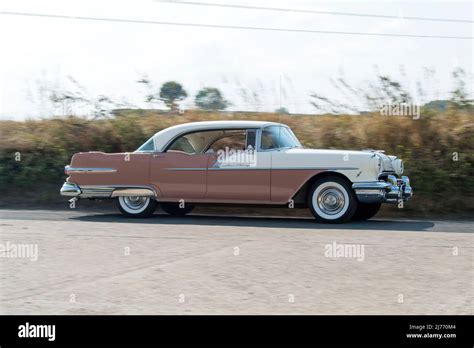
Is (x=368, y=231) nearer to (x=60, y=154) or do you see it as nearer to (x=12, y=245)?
(x=12, y=245)

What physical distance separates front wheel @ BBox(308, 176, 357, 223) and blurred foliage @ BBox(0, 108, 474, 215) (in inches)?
97.2

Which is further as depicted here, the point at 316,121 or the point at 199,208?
the point at 316,121

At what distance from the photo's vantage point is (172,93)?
19.0 m

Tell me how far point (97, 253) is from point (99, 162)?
449 centimetres

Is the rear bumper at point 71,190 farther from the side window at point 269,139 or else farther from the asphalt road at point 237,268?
the side window at point 269,139

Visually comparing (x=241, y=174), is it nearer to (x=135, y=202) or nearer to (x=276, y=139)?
(x=276, y=139)

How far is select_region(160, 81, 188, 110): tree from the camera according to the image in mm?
18578

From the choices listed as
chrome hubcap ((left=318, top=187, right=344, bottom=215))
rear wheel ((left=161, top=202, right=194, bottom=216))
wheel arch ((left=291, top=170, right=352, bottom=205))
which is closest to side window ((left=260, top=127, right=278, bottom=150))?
wheel arch ((left=291, top=170, right=352, bottom=205))

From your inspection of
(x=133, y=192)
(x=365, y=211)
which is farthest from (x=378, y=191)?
(x=133, y=192)

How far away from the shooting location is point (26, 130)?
17.9 m

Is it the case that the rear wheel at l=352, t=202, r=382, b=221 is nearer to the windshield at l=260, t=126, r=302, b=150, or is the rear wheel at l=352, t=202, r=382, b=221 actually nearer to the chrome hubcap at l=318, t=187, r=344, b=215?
the chrome hubcap at l=318, t=187, r=344, b=215

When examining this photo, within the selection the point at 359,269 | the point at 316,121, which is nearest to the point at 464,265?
the point at 359,269

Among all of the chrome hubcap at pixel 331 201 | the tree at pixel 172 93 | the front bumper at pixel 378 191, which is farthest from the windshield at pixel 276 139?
the tree at pixel 172 93

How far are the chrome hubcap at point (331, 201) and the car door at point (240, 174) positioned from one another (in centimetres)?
89
